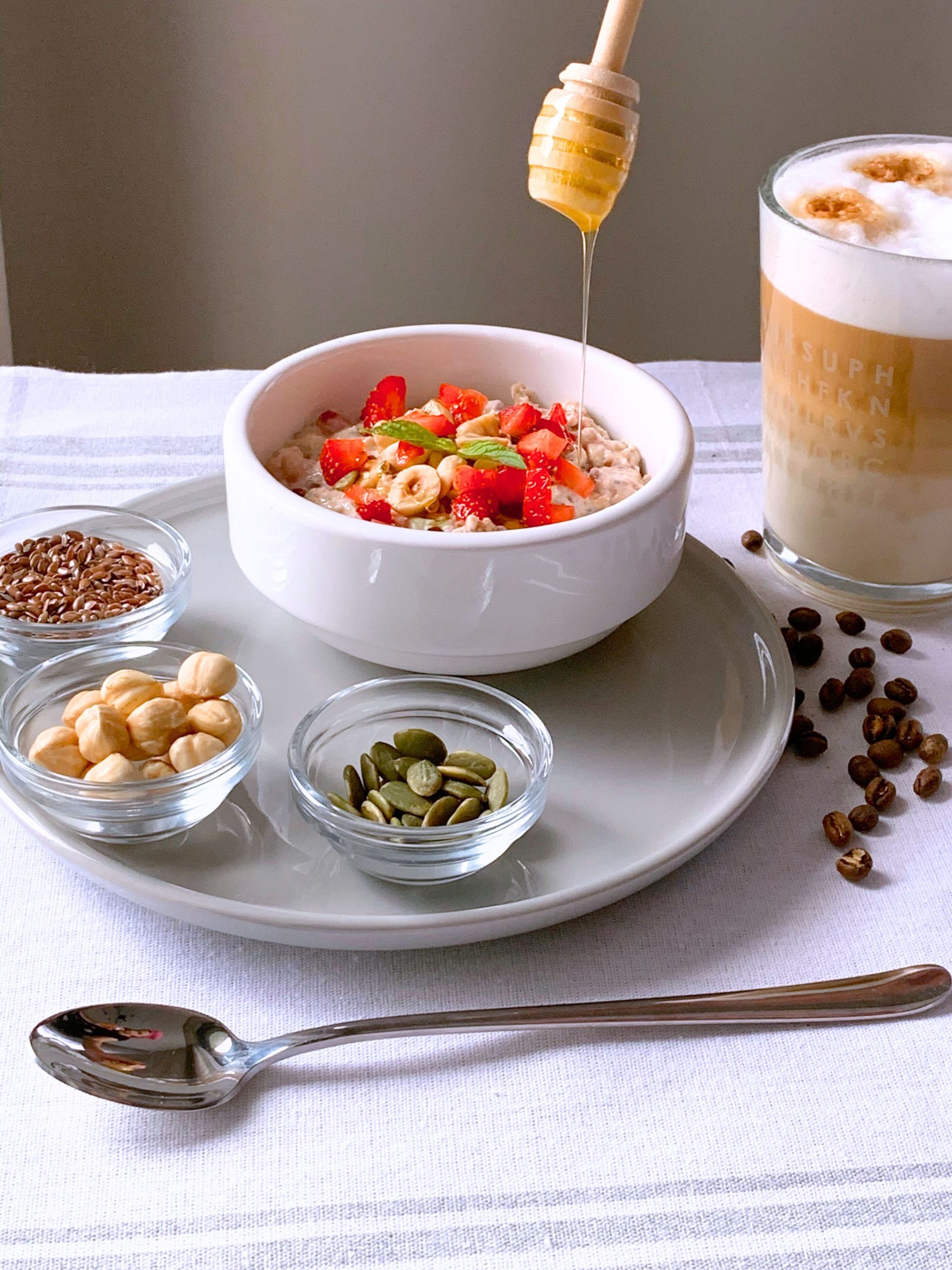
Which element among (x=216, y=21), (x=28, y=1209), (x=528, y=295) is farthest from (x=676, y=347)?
(x=28, y=1209)

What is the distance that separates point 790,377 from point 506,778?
64 cm

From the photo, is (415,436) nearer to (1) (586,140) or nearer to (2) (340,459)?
(2) (340,459)

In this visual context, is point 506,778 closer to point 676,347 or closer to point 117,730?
point 117,730

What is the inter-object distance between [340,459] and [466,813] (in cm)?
52

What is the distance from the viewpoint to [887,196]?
1.46m

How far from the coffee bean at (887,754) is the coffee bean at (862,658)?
0.46ft

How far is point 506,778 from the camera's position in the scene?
3.76 ft

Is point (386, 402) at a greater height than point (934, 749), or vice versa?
point (386, 402)

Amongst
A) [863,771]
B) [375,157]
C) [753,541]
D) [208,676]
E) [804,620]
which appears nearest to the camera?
[208,676]

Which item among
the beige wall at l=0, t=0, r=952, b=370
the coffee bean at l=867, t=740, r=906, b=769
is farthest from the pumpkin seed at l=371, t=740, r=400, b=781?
the beige wall at l=0, t=0, r=952, b=370

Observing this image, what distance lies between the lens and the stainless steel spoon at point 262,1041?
95 centimetres

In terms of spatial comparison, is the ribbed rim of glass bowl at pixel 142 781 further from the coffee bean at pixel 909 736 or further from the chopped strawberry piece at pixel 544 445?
the coffee bean at pixel 909 736

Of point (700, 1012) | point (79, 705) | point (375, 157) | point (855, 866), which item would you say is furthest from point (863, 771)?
point (375, 157)

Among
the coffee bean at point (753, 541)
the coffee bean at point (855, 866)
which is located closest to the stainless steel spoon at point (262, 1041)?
the coffee bean at point (855, 866)
